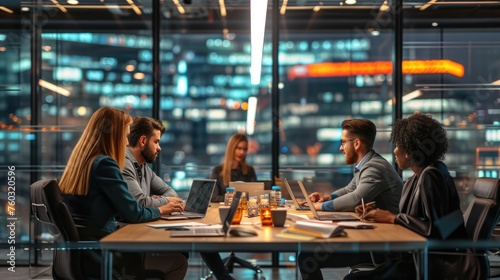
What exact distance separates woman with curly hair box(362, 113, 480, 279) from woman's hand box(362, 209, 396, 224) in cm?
1

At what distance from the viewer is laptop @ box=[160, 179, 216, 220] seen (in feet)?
13.2

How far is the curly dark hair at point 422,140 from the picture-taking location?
3301 millimetres

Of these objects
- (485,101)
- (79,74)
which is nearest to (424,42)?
(485,101)

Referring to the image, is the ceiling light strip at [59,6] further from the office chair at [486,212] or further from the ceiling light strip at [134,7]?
the office chair at [486,212]

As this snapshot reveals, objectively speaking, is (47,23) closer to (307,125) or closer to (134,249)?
(307,125)

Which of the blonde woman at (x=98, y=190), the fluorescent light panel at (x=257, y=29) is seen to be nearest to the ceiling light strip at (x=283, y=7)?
the fluorescent light panel at (x=257, y=29)

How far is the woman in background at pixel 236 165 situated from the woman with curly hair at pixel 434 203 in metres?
3.31

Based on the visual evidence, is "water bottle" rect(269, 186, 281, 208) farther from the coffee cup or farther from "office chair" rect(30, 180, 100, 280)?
"office chair" rect(30, 180, 100, 280)

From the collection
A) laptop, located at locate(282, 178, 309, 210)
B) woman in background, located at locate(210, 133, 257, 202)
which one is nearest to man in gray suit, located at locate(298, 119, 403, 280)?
laptop, located at locate(282, 178, 309, 210)

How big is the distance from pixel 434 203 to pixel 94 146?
1.73m

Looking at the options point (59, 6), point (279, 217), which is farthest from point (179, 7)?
point (279, 217)

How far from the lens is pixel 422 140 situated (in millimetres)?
3352

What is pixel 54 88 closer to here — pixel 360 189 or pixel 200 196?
pixel 200 196

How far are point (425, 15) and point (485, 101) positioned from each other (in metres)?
1.12
